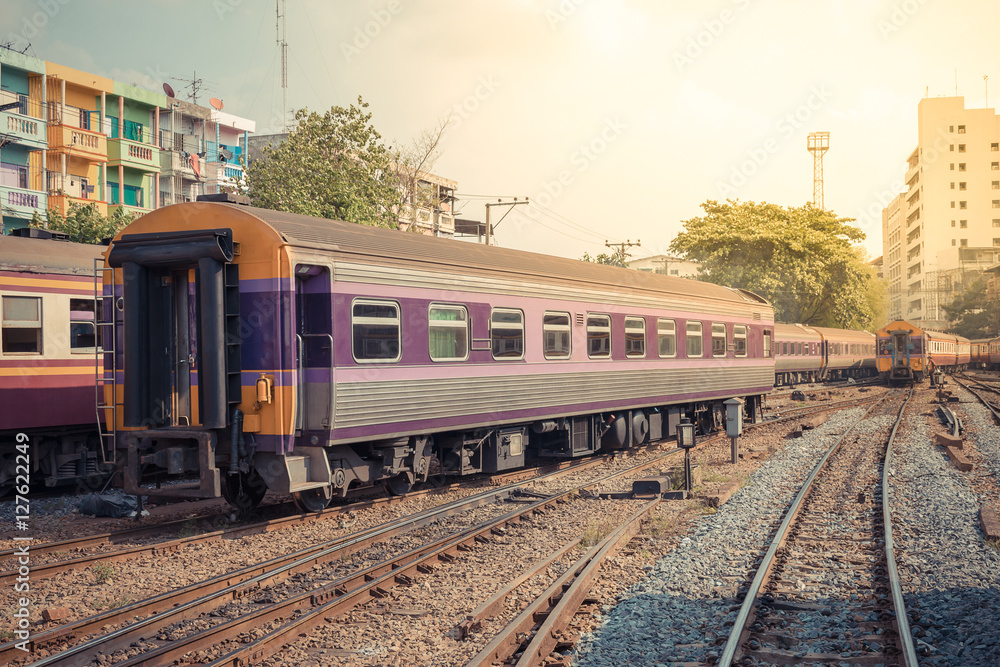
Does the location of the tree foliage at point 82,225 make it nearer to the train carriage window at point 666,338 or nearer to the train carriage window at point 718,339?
the train carriage window at point 666,338

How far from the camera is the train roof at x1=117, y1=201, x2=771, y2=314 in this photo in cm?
943

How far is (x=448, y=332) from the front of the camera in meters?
11.3

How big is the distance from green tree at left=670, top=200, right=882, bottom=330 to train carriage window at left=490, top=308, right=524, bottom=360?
1275 inches

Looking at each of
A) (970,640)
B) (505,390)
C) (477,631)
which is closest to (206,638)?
(477,631)

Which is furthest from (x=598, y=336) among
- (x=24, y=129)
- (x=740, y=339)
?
(x=24, y=129)

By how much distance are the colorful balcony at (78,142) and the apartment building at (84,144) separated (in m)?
0.04

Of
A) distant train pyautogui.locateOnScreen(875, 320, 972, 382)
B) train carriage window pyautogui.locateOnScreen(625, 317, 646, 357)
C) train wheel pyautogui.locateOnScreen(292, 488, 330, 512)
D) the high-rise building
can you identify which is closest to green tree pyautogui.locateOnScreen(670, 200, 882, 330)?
distant train pyautogui.locateOnScreen(875, 320, 972, 382)

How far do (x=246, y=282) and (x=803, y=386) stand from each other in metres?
39.1

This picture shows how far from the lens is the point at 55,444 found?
1279cm

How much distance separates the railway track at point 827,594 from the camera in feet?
20.0

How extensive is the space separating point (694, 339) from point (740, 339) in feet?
9.36

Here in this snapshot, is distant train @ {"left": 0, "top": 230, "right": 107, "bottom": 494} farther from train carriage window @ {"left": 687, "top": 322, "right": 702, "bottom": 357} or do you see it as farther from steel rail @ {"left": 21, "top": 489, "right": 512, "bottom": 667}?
train carriage window @ {"left": 687, "top": 322, "right": 702, "bottom": 357}

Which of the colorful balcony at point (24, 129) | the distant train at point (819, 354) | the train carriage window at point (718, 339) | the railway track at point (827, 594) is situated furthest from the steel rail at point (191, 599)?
the colorful balcony at point (24, 129)

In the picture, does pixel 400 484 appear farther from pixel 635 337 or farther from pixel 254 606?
pixel 635 337
